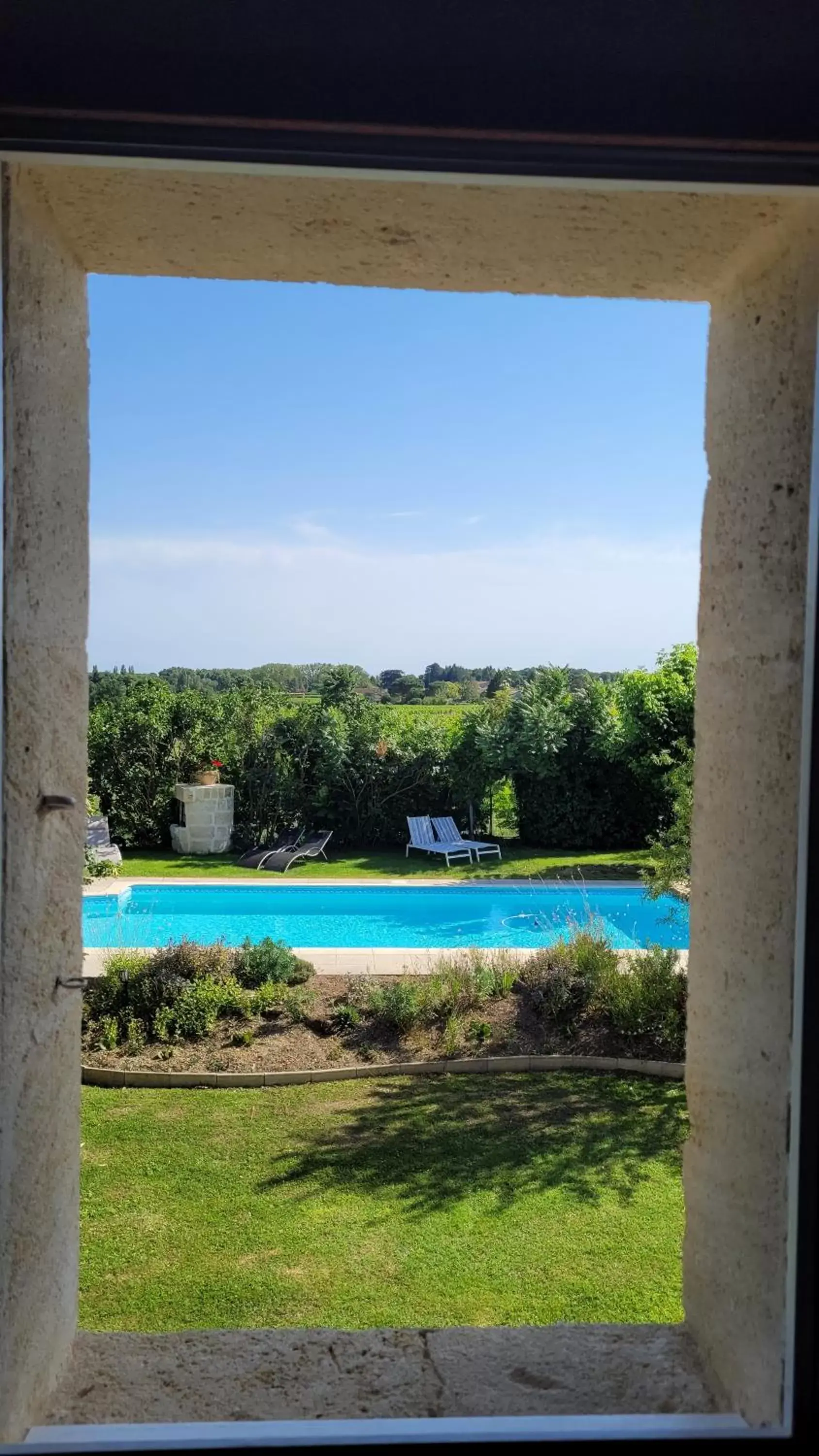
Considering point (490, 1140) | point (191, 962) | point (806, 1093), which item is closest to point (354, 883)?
point (191, 962)

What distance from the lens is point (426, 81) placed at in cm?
96

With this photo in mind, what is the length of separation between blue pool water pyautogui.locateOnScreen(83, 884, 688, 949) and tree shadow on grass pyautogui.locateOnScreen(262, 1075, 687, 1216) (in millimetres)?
3578

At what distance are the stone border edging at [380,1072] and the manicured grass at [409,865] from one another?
4.88m

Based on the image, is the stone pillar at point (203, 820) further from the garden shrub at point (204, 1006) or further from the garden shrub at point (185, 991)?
the garden shrub at point (204, 1006)

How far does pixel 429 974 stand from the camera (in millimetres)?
6113

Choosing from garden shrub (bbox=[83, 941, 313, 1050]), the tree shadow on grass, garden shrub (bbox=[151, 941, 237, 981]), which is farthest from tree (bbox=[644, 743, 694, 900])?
garden shrub (bbox=[151, 941, 237, 981])

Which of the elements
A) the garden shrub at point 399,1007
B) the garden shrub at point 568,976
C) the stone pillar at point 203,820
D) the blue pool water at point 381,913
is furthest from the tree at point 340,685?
the garden shrub at point 399,1007

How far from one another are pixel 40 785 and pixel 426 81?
97 centimetres

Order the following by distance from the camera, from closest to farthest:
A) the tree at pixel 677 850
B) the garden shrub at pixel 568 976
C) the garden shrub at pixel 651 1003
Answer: the garden shrub at pixel 651 1003, the tree at pixel 677 850, the garden shrub at pixel 568 976

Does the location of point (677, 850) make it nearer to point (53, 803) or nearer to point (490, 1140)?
point (490, 1140)

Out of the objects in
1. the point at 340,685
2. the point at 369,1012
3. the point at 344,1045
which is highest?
the point at 340,685

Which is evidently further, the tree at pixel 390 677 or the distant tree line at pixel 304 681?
the tree at pixel 390 677

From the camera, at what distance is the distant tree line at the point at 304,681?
1267cm

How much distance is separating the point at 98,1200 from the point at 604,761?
29.9 feet
